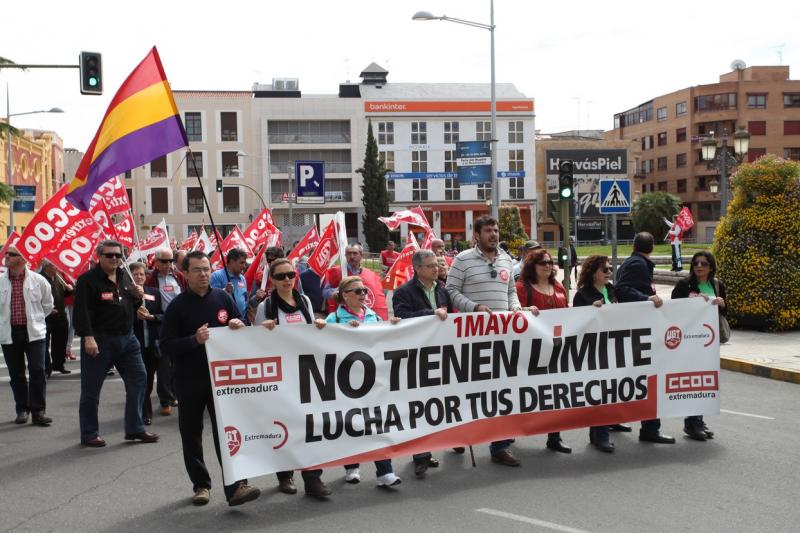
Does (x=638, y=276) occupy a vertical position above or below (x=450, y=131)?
below

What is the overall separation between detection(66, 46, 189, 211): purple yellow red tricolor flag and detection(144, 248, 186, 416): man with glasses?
2.15m

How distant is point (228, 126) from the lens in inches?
3000

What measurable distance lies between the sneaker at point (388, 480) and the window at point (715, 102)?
260 ft

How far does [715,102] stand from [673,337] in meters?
77.7

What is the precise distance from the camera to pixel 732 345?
1320 cm

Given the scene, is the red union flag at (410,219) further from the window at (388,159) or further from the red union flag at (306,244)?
the window at (388,159)

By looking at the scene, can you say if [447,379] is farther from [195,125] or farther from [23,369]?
[195,125]

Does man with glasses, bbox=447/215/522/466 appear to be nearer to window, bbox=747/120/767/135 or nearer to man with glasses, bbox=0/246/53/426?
man with glasses, bbox=0/246/53/426

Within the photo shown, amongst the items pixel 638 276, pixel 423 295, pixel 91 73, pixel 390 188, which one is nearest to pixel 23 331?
pixel 423 295

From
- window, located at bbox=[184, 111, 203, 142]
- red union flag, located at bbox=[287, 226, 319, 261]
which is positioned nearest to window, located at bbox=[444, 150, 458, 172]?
window, located at bbox=[184, 111, 203, 142]

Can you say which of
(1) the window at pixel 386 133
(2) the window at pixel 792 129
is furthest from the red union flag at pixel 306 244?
(2) the window at pixel 792 129

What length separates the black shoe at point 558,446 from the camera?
6965 millimetres

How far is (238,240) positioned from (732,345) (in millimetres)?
9668

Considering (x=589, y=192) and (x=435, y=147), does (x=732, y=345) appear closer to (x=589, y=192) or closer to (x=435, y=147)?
(x=435, y=147)
